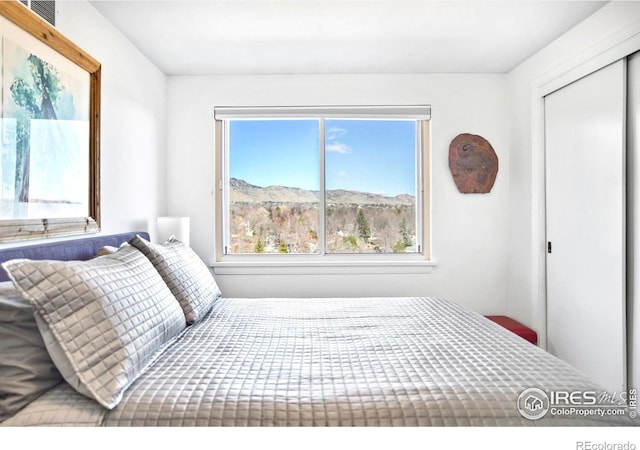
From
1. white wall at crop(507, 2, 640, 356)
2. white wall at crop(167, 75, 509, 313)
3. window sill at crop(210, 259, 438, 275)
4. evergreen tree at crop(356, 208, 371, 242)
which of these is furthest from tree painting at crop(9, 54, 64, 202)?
white wall at crop(507, 2, 640, 356)

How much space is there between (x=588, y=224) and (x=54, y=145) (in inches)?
121

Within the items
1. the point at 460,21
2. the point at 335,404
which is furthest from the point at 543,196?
the point at 335,404

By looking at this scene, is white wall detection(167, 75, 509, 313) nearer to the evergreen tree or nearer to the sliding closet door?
the evergreen tree

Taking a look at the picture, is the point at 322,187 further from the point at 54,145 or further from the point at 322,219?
the point at 54,145

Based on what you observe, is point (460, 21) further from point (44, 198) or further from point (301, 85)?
point (44, 198)

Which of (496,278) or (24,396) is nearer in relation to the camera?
(24,396)

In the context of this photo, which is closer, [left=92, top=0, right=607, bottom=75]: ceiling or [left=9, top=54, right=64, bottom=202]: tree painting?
[left=9, top=54, right=64, bottom=202]: tree painting

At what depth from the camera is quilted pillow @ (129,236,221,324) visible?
1.82 metres

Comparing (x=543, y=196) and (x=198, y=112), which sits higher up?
(x=198, y=112)

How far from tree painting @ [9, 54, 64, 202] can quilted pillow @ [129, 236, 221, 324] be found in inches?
20.5

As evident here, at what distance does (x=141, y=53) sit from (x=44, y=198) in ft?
5.06

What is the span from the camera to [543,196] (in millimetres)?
2859

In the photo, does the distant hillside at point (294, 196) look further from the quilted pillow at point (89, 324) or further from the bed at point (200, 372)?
the quilted pillow at point (89, 324)

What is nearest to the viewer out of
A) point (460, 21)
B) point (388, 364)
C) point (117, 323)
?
point (117, 323)
